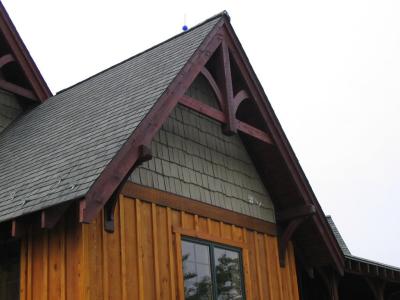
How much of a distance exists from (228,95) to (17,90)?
5403 mm

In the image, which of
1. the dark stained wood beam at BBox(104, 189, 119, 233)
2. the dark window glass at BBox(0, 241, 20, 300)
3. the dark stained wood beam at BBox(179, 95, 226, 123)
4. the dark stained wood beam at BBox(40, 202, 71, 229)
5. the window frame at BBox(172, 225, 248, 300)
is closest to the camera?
the dark stained wood beam at BBox(40, 202, 71, 229)

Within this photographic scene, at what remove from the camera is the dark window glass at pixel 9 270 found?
921 cm

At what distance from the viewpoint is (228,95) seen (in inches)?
438

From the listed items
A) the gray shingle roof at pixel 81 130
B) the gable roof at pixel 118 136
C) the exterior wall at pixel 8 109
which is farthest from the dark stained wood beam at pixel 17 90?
the gray shingle roof at pixel 81 130

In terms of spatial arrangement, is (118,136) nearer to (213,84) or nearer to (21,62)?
(213,84)

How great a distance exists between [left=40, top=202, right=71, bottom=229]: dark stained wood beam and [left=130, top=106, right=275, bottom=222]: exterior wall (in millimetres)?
1683

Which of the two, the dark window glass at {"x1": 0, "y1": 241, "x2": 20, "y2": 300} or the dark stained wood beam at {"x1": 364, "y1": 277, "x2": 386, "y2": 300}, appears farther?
the dark stained wood beam at {"x1": 364, "y1": 277, "x2": 386, "y2": 300}

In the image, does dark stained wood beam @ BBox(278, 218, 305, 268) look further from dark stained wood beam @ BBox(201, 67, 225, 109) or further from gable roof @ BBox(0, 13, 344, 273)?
dark stained wood beam @ BBox(201, 67, 225, 109)

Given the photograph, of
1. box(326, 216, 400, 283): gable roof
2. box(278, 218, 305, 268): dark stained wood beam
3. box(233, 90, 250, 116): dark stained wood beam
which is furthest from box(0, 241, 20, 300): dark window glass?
box(326, 216, 400, 283): gable roof

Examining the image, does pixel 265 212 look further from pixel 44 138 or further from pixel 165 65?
pixel 44 138

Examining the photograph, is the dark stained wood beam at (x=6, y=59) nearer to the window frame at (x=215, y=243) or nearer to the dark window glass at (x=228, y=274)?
the window frame at (x=215, y=243)

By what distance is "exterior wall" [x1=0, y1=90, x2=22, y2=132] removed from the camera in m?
14.0

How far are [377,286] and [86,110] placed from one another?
24.6 feet

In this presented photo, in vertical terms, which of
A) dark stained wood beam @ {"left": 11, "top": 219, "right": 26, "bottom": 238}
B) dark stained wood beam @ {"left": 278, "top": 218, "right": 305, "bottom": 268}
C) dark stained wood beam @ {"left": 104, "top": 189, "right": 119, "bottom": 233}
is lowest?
dark stained wood beam @ {"left": 11, "top": 219, "right": 26, "bottom": 238}
